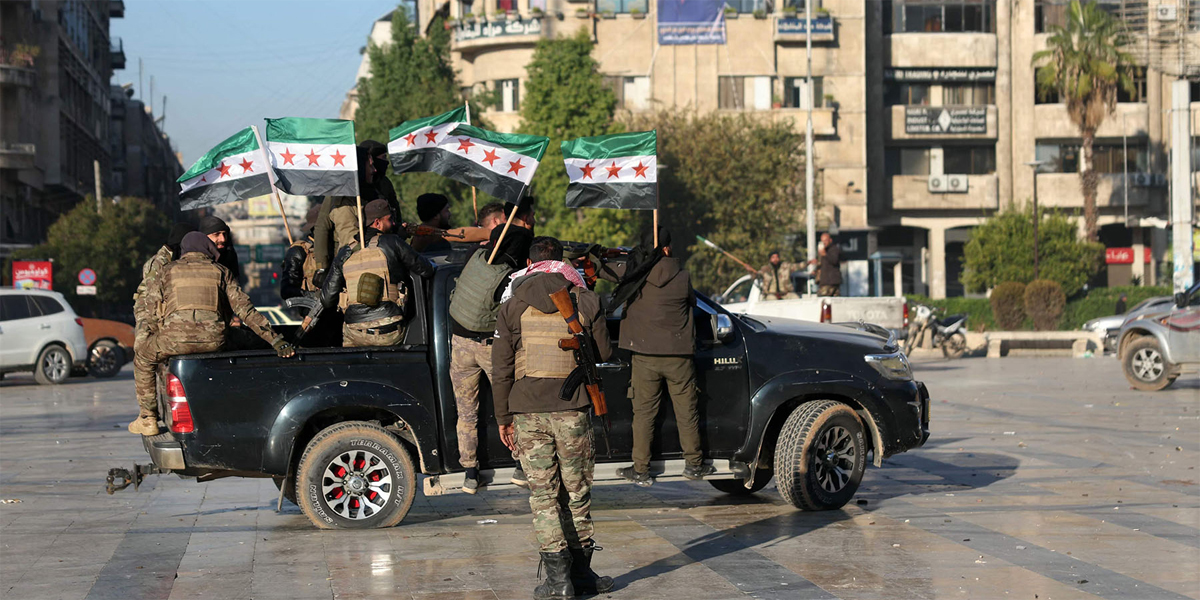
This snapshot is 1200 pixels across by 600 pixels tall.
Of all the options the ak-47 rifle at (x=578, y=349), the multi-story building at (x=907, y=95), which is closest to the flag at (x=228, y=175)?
the ak-47 rifle at (x=578, y=349)

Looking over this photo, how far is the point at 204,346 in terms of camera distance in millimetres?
9133

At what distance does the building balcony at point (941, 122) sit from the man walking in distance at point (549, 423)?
2173 inches

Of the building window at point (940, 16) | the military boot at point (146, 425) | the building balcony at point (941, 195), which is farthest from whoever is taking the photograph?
the building balcony at point (941, 195)

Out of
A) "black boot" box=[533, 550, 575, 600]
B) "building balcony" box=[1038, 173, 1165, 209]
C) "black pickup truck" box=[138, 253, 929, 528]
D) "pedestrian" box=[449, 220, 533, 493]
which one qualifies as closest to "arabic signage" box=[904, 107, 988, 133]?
"building balcony" box=[1038, 173, 1165, 209]

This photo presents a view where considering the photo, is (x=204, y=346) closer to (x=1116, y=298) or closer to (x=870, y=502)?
(x=870, y=502)

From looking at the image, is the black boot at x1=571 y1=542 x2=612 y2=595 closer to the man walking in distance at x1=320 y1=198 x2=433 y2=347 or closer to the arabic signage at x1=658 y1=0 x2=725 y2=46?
the man walking in distance at x1=320 y1=198 x2=433 y2=347

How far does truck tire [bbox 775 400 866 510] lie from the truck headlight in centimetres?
43

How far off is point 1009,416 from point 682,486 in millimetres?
7260

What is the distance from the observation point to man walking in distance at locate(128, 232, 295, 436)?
911cm

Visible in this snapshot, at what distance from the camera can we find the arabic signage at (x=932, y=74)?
6031 cm

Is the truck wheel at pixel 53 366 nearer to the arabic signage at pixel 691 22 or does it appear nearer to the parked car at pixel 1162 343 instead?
the parked car at pixel 1162 343

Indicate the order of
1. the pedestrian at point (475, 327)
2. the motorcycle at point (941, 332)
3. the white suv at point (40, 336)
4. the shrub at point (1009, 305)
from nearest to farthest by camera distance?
the pedestrian at point (475, 327) → the white suv at point (40, 336) → the motorcycle at point (941, 332) → the shrub at point (1009, 305)

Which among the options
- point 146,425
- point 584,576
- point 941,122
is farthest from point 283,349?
point 941,122

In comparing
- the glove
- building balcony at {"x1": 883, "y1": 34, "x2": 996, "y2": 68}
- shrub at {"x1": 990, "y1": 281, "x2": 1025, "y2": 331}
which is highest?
building balcony at {"x1": 883, "y1": 34, "x2": 996, "y2": 68}
